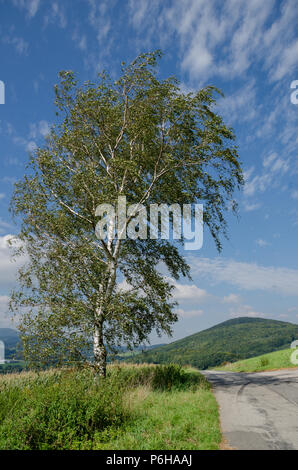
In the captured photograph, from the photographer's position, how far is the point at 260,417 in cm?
861

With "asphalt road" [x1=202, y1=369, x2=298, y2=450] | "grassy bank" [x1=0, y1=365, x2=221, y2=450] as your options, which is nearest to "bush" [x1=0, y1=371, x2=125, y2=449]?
"grassy bank" [x1=0, y1=365, x2=221, y2=450]

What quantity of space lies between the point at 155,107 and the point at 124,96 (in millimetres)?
1878

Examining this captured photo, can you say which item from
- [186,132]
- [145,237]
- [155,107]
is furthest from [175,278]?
[155,107]

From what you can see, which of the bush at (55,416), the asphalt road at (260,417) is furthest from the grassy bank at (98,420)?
the asphalt road at (260,417)

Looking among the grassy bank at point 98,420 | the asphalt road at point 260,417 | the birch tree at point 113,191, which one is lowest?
the asphalt road at point 260,417

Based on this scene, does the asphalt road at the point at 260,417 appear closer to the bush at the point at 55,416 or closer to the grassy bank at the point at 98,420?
the grassy bank at the point at 98,420

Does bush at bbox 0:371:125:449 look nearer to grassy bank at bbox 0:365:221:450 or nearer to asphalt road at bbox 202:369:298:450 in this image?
grassy bank at bbox 0:365:221:450

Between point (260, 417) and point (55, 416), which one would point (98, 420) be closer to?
point (55, 416)

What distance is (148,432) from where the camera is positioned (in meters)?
7.06

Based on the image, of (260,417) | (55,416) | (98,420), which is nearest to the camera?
(55,416)

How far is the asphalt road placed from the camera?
21.6 ft

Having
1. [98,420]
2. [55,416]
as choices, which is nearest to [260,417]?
[98,420]

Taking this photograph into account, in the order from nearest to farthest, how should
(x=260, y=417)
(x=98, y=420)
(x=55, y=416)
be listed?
(x=55, y=416) → (x=98, y=420) → (x=260, y=417)

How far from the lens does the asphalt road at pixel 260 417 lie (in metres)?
6.59
